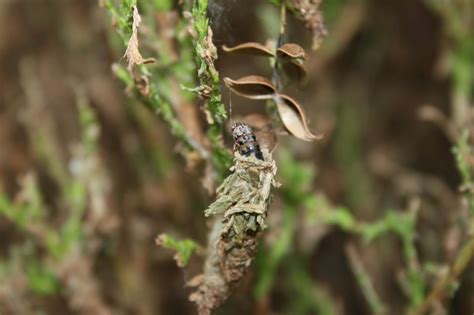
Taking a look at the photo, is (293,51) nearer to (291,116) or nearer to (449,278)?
(291,116)

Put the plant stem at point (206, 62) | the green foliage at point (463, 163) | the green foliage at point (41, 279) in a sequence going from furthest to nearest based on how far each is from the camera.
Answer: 1. the green foliage at point (41, 279)
2. the green foliage at point (463, 163)
3. the plant stem at point (206, 62)

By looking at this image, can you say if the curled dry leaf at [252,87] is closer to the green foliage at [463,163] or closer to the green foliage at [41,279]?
the green foliage at [463,163]

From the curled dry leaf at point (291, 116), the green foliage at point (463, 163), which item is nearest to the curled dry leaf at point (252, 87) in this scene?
the curled dry leaf at point (291, 116)

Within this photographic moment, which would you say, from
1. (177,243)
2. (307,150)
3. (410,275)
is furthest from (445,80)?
(177,243)

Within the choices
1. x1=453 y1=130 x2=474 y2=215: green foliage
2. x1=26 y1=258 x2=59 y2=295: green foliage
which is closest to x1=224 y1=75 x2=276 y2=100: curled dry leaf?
x1=453 y1=130 x2=474 y2=215: green foliage

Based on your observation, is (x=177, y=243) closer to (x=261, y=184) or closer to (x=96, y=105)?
(x=261, y=184)

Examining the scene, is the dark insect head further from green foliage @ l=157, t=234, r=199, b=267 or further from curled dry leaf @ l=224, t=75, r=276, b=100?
green foliage @ l=157, t=234, r=199, b=267

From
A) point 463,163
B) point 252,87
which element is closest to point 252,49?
point 252,87
